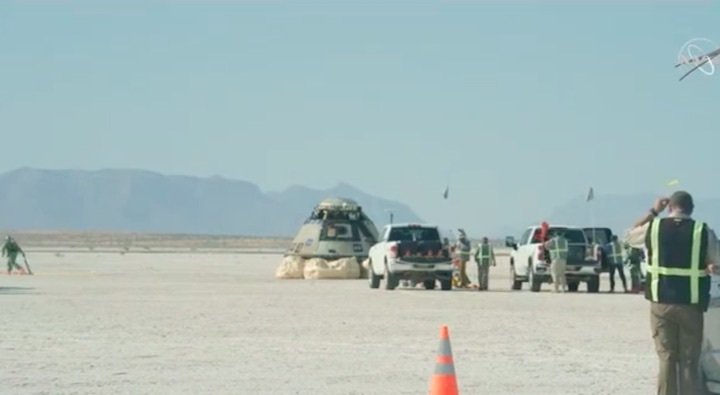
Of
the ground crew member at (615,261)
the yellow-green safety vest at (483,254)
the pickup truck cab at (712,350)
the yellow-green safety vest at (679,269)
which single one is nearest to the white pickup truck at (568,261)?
the yellow-green safety vest at (483,254)

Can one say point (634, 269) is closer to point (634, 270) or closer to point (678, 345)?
point (634, 270)

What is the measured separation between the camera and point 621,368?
17422mm

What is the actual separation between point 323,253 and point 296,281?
2.24m

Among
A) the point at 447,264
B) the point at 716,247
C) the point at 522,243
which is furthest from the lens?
the point at 522,243

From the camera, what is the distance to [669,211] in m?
12.3

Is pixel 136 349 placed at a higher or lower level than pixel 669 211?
lower

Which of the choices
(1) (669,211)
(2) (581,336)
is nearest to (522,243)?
(2) (581,336)

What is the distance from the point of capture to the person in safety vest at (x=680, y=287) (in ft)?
39.7

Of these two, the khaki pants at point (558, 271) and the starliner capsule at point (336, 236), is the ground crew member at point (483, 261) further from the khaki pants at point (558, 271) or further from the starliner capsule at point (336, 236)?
the starliner capsule at point (336, 236)

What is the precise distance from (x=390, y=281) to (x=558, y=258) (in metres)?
4.19

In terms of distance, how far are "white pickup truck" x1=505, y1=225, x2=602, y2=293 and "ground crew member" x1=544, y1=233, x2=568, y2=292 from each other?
50 cm

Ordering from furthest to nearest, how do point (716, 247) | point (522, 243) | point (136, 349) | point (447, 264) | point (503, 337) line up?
point (522, 243)
point (447, 264)
point (503, 337)
point (136, 349)
point (716, 247)

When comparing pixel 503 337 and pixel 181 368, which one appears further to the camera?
pixel 503 337

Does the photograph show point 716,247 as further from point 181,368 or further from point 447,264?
point 447,264
